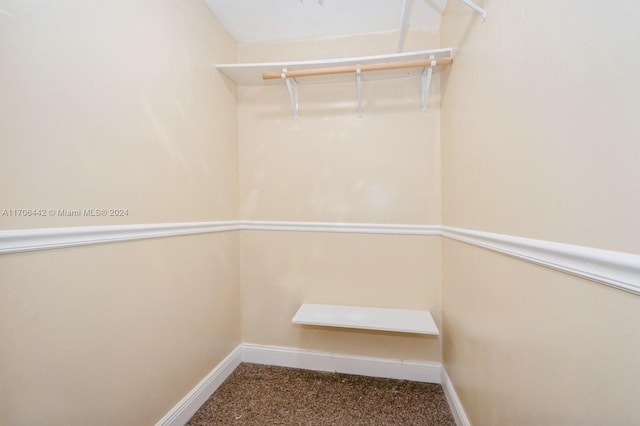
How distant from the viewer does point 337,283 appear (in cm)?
179

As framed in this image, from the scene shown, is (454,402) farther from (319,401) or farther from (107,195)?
(107,195)

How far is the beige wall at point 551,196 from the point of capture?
46 centimetres

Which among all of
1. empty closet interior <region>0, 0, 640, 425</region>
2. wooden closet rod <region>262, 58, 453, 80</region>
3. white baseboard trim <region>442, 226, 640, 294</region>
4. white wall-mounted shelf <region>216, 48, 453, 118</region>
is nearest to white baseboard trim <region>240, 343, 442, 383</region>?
empty closet interior <region>0, 0, 640, 425</region>

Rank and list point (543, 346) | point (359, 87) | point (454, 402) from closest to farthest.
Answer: point (543, 346)
point (454, 402)
point (359, 87)

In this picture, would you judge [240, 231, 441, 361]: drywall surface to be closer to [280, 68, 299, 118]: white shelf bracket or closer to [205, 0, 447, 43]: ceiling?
[280, 68, 299, 118]: white shelf bracket

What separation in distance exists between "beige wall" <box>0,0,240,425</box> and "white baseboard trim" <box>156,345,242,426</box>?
0.05 metres

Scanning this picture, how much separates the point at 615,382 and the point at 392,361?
139 cm

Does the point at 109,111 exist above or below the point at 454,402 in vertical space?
above

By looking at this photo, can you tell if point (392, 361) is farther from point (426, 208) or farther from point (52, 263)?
point (52, 263)

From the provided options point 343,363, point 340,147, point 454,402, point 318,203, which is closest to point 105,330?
point 318,203

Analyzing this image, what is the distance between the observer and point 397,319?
157 cm

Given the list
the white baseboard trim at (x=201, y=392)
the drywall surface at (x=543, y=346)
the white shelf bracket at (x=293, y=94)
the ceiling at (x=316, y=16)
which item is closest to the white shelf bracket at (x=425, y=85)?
the ceiling at (x=316, y=16)

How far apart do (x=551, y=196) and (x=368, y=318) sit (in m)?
1.18

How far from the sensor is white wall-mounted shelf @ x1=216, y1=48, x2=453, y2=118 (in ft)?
4.79
